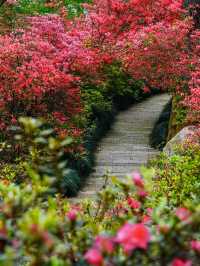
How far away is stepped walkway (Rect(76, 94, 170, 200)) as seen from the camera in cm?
1120

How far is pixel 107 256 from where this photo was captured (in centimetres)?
231

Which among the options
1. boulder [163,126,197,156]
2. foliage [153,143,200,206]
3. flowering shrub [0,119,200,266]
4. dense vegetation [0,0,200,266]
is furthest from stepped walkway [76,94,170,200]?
flowering shrub [0,119,200,266]

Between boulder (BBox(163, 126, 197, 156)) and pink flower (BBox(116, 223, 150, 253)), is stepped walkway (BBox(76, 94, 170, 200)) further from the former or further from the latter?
pink flower (BBox(116, 223, 150, 253))

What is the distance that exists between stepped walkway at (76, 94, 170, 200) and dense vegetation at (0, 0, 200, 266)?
11.9 inches

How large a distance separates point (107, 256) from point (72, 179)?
26.3 feet

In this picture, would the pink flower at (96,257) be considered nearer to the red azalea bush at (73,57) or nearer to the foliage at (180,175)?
the foliage at (180,175)

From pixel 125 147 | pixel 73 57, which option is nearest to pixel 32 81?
pixel 73 57

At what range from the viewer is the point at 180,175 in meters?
8.34

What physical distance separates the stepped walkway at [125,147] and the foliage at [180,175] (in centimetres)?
160

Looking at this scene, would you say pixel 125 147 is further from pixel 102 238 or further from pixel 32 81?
pixel 102 238

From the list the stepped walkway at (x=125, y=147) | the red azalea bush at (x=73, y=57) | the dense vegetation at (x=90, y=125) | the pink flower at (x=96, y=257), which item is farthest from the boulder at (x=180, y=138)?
the pink flower at (x=96, y=257)

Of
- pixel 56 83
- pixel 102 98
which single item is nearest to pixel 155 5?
pixel 102 98

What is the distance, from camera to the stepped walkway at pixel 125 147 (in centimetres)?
1120

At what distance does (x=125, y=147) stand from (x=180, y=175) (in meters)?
5.06
